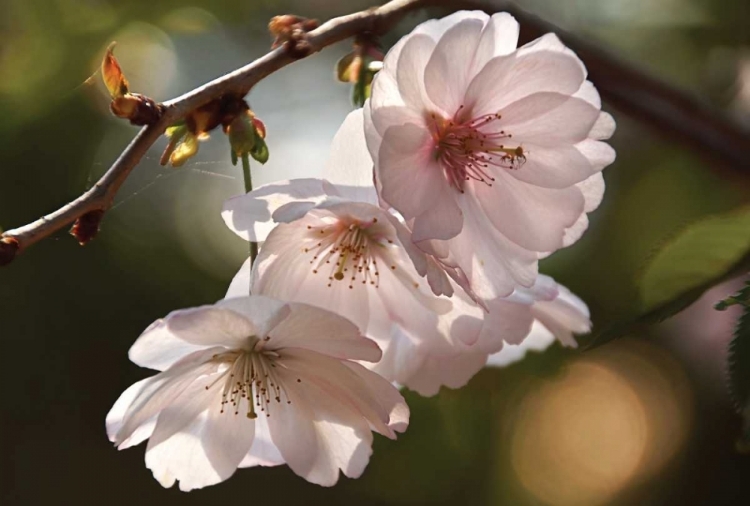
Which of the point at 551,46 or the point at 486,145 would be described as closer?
the point at 551,46

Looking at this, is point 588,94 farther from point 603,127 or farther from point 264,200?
point 264,200

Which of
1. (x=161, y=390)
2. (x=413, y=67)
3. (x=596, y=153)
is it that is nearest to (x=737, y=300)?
(x=596, y=153)

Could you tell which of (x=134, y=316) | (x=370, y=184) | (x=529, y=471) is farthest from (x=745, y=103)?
(x=134, y=316)

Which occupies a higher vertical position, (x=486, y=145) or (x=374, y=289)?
(x=486, y=145)

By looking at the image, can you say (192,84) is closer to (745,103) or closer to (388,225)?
(388,225)

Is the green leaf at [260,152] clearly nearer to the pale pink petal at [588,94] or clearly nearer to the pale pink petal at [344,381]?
the pale pink petal at [344,381]

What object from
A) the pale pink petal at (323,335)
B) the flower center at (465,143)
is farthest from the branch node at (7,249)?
the flower center at (465,143)

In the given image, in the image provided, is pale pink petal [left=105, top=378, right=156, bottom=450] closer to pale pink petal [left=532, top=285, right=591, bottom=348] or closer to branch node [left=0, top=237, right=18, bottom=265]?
branch node [left=0, top=237, right=18, bottom=265]
